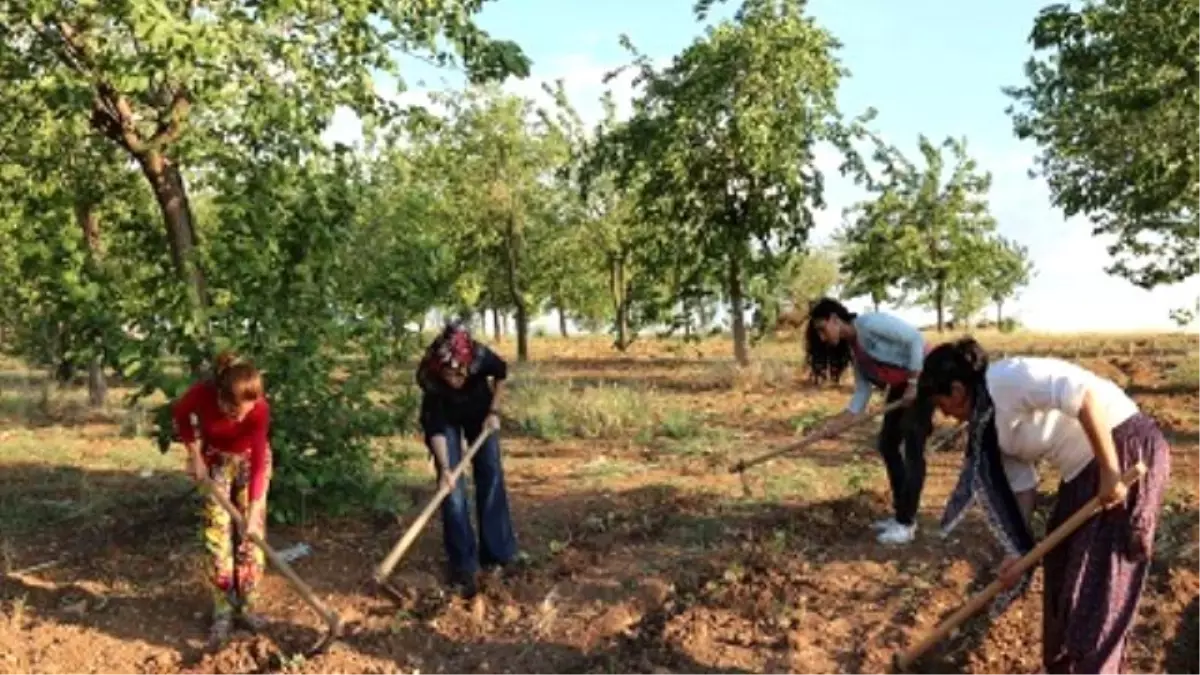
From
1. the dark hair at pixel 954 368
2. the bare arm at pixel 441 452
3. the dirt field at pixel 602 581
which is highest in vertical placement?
the dark hair at pixel 954 368

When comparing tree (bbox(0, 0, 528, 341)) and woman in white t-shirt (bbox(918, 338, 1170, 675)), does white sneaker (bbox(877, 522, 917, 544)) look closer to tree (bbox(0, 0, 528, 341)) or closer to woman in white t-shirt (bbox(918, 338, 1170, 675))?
woman in white t-shirt (bbox(918, 338, 1170, 675))

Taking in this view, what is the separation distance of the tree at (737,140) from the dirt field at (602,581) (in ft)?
24.5

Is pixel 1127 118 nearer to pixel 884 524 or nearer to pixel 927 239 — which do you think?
pixel 884 524

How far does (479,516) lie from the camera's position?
6512 millimetres

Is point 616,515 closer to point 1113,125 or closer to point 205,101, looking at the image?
point 205,101

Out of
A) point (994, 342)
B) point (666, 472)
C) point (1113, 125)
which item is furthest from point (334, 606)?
point (994, 342)

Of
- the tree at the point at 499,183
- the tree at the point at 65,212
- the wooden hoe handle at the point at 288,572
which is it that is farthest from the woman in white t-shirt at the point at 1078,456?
the tree at the point at 499,183

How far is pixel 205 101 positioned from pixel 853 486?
481 cm

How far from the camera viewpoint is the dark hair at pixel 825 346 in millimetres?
6312

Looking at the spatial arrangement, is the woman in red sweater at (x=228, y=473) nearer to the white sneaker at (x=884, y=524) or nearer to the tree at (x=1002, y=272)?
the white sneaker at (x=884, y=524)

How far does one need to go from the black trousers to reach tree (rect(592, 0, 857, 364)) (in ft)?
31.7

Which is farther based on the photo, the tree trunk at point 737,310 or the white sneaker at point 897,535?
the tree trunk at point 737,310

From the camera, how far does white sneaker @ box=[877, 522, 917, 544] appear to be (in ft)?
22.1

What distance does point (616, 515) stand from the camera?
7.61m
